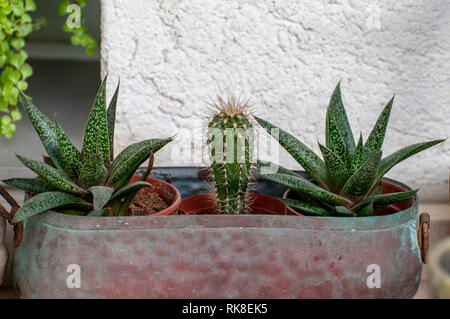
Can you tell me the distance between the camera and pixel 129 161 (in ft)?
2.97

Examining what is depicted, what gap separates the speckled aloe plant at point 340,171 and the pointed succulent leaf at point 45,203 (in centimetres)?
35

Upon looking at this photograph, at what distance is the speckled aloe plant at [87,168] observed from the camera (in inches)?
34.0

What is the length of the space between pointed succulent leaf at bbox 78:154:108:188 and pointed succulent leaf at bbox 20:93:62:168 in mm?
78

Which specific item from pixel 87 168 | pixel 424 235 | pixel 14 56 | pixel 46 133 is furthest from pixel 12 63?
pixel 424 235

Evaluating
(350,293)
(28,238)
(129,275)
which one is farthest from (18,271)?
(350,293)

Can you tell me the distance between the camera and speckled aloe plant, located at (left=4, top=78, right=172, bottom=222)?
86cm

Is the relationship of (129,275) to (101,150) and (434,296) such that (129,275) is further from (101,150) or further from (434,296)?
(434,296)

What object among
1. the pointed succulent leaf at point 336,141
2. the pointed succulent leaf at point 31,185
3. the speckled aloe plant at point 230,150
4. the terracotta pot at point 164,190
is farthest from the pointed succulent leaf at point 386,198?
the pointed succulent leaf at point 31,185

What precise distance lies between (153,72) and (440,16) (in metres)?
0.69

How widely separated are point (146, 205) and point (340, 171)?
0.39m

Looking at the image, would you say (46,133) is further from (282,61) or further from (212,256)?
(282,61)
